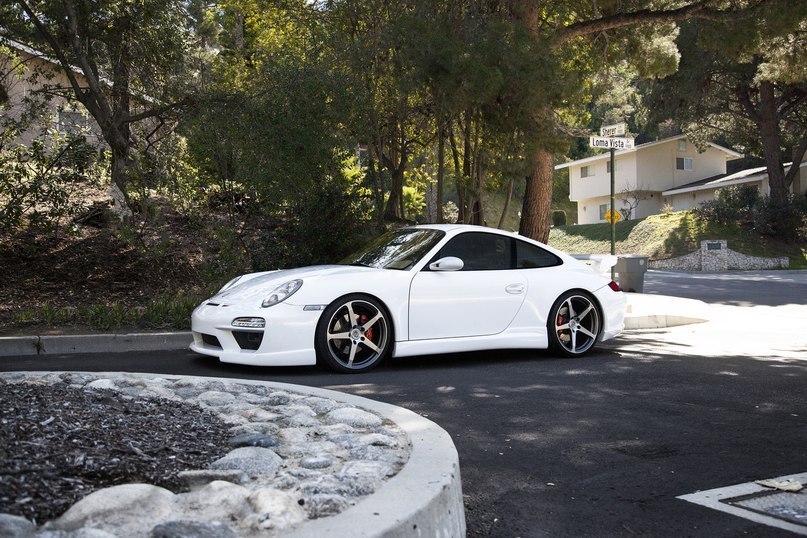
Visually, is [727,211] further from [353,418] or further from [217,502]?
[217,502]

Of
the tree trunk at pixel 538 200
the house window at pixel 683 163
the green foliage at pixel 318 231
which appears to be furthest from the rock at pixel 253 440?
the house window at pixel 683 163

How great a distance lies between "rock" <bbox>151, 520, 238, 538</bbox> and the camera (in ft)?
7.97

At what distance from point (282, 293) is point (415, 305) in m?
1.31

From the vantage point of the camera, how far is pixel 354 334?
7480mm

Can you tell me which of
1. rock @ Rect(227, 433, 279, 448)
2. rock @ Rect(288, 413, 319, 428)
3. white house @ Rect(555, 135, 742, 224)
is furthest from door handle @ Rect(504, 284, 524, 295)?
white house @ Rect(555, 135, 742, 224)

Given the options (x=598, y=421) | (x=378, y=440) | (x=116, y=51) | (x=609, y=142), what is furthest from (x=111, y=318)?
(x=609, y=142)

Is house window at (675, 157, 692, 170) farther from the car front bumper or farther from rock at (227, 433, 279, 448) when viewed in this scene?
rock at (227, 433, 279, 448)

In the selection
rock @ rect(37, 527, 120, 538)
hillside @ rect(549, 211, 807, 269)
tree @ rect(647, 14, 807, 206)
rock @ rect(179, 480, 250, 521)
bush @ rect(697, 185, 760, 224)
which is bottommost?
rock @ rect(179, 480, 250, 521)

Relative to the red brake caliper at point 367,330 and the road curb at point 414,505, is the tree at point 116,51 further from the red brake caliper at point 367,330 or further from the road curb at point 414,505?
the road curb at point 414,505

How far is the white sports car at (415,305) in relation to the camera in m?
7.24

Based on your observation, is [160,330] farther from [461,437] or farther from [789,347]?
[789,347]

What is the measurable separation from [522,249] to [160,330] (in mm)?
4594

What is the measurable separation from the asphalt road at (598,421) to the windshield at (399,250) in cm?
106

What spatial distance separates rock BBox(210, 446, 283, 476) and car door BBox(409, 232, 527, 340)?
4.24 meters
